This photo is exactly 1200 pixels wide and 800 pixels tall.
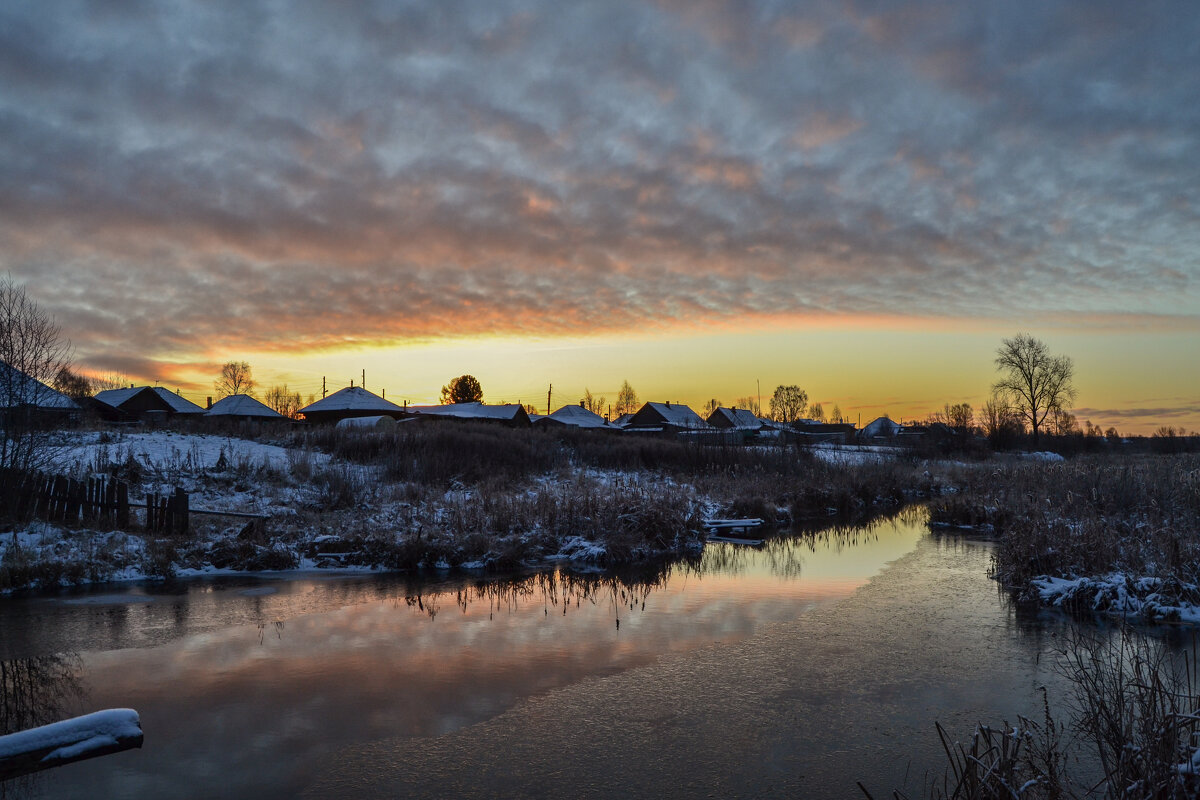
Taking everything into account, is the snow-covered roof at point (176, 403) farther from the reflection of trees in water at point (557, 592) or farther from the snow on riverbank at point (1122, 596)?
the snow on riverbank at point (1122, 596)

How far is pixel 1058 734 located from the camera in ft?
20.3

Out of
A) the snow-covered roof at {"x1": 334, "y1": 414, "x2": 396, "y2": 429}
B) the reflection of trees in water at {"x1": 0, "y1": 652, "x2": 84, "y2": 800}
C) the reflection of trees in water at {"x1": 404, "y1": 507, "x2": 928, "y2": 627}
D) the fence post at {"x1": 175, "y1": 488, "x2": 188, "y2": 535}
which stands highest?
the snow-covered roof at {"x1": 334, "y1": 414, "x2": 396, "y2": 429}

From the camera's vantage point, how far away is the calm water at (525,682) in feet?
18.4

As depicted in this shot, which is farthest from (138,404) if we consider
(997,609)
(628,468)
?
(997,609)

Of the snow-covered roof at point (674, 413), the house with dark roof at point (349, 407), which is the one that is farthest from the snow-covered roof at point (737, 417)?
the house with dark roof at point (349, 407)

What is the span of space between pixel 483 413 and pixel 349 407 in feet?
42.6

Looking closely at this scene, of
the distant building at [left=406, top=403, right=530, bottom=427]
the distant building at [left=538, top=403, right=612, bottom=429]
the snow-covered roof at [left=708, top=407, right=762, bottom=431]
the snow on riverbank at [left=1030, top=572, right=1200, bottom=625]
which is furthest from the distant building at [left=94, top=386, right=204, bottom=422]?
the snow on riverbank at [left=1030, top=572, right=1200, bottom=625]

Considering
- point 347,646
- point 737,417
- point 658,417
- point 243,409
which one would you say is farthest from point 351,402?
point 347,646

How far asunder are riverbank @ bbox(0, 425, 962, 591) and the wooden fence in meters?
0.56

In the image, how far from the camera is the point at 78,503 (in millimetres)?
15445

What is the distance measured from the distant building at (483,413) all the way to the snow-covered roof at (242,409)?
12277mm

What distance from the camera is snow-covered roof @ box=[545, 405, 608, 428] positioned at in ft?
255

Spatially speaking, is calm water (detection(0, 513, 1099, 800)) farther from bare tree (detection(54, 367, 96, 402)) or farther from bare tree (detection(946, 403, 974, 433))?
bare tree (detection(946, 403, 974, 433))

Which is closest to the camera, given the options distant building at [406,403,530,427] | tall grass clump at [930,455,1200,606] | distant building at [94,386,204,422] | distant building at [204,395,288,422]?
tall grass clump at [930,455,1200,606]
